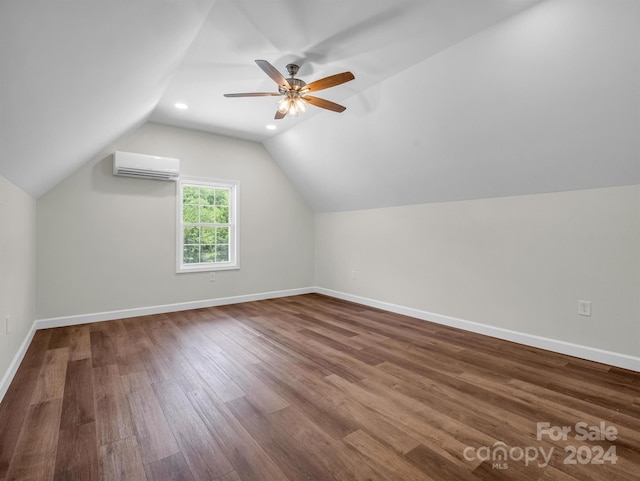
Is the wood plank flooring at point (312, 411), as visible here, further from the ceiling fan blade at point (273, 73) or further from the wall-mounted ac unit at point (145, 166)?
the ceiling fan blade at point (273, 73)

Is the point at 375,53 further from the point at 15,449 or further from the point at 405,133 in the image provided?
the point at 15,449

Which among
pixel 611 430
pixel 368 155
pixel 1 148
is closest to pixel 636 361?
pixel 611 430

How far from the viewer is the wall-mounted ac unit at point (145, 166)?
156 inches

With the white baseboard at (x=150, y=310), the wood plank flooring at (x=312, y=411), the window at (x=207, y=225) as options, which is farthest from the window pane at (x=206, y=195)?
the wood plank flooring at (x=312, y=411)

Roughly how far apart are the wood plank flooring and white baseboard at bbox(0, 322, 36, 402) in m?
0.06

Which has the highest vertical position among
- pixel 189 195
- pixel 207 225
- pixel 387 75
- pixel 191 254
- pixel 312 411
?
pixel 387 75

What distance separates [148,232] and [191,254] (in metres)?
0.72

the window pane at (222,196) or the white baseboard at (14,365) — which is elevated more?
the window pane at (222,196)

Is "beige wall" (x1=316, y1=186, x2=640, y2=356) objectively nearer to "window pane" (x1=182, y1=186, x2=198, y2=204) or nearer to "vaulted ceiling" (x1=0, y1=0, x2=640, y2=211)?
"vaulted ceiling" (x1=0, y1=0, x2=640, y2=211)

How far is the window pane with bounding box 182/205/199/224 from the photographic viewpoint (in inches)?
189

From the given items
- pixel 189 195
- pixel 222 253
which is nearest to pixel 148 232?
pixel 189 195

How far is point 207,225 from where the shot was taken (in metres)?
5.01

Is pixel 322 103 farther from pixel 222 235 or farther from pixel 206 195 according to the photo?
pixel 222 235

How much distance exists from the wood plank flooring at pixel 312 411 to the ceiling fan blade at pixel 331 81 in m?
2.39
